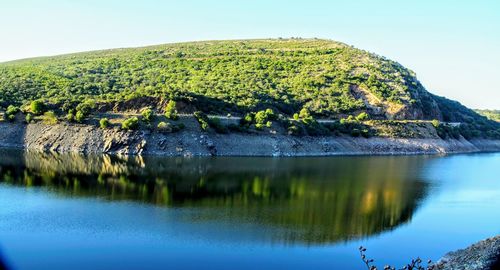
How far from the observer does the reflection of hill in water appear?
3194 cm

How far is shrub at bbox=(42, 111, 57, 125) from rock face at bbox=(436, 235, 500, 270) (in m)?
58.7

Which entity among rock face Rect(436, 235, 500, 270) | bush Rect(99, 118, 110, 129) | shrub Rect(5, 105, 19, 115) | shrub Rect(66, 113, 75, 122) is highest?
shrub Rect(5, 105, 19, 115)

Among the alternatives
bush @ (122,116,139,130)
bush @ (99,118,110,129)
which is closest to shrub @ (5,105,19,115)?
bush @ (99,118,110,129)

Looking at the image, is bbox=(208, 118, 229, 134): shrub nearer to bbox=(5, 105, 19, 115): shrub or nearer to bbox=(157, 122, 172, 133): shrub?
bbox=(157, 122, 172, 133): shrub

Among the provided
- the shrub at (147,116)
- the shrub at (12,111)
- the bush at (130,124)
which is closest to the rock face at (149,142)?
the bush at (130,124)

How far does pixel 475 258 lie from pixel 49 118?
201 feet

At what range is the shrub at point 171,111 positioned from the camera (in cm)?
7144

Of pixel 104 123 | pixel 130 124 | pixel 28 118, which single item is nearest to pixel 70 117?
pixel 104 123

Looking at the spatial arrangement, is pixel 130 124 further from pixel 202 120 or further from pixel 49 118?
pixel 49 118

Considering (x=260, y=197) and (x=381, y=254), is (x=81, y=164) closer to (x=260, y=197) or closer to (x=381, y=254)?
(x=260, y=197)

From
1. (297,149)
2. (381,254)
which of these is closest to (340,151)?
(297,149)

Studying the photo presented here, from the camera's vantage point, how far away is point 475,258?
79.9 feet

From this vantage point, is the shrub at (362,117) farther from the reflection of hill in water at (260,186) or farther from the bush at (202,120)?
the bush at (202,120)

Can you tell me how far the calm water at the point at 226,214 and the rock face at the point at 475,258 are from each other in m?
1.03
